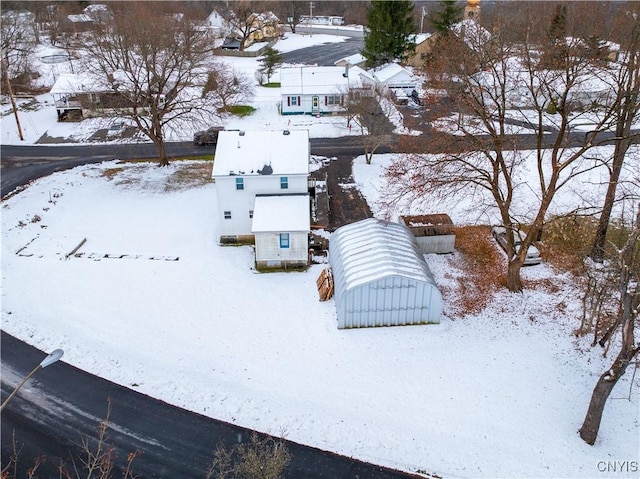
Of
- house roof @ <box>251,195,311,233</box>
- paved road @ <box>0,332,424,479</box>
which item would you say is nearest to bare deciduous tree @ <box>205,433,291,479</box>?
paved road @ <box>0,332,424,479</box>

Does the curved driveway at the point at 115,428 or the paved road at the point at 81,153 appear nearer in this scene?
the curved driveway at the point at 115,428

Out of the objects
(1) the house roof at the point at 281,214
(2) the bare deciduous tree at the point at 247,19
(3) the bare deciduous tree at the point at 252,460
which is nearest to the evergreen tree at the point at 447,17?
(2) the bare deciduous tree at the point at 247,19

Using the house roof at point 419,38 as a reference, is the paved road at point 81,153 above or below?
below

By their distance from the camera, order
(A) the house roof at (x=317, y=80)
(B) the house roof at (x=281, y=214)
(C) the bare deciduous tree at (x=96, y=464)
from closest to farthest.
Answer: (C) the bare deciduous tree at (x=96, y=464)
(B) the house roof at (x=281, y=214)
(A) the house roof at (x=317, y=80)

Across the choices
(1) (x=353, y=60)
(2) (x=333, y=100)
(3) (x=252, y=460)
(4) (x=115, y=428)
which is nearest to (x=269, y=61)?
(2) (x=333, y=100)

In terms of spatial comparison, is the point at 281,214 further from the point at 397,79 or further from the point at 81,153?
the point at 397,79

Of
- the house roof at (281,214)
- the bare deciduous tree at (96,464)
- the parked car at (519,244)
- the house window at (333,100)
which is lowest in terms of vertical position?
the bare deciduous tree at (96,464)

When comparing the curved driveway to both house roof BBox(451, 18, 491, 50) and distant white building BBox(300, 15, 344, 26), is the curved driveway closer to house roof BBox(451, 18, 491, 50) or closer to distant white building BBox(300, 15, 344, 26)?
house roof BBox(451, 18, 491, 50)

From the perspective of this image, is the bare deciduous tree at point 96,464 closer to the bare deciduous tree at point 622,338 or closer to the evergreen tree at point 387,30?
the bare deciduous tree at point 622,338
